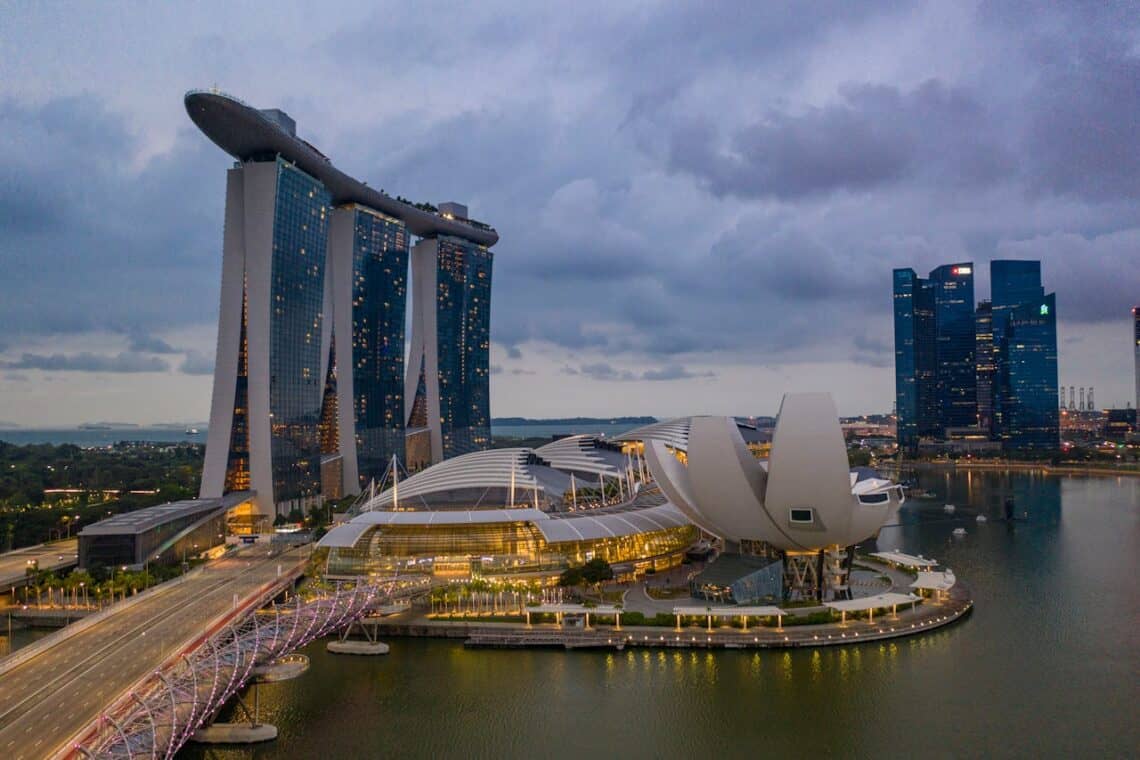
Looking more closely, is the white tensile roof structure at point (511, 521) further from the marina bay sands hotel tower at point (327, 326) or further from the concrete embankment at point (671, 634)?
the marina bay sands hotel tower at point (327, 326)

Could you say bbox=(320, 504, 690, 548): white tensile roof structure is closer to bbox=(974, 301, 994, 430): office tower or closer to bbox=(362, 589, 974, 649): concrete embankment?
bbox=(362, 589, 974, 649): concrete embankment

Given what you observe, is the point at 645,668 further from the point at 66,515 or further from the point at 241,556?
the point at 66,515

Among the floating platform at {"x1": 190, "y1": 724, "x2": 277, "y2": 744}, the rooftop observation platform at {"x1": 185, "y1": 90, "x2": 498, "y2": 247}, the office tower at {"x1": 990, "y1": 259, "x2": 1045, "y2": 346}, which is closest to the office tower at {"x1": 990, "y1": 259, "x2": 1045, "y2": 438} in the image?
the office tower at {"x1": 990, "y1": 259, "x2": 1045, "y2": 346}

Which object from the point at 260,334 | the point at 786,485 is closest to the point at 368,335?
the point at 260,334

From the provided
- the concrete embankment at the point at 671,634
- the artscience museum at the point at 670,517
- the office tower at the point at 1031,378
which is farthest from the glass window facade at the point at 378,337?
the office tower at the point at 1031,378

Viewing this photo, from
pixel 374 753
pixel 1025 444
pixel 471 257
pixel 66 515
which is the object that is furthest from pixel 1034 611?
pixel 1025 444

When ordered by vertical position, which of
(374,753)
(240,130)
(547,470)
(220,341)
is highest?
(240,130)

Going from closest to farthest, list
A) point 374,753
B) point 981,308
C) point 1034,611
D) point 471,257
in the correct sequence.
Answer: point 374,753, point 1034,611, point 471,257, point 981,308
